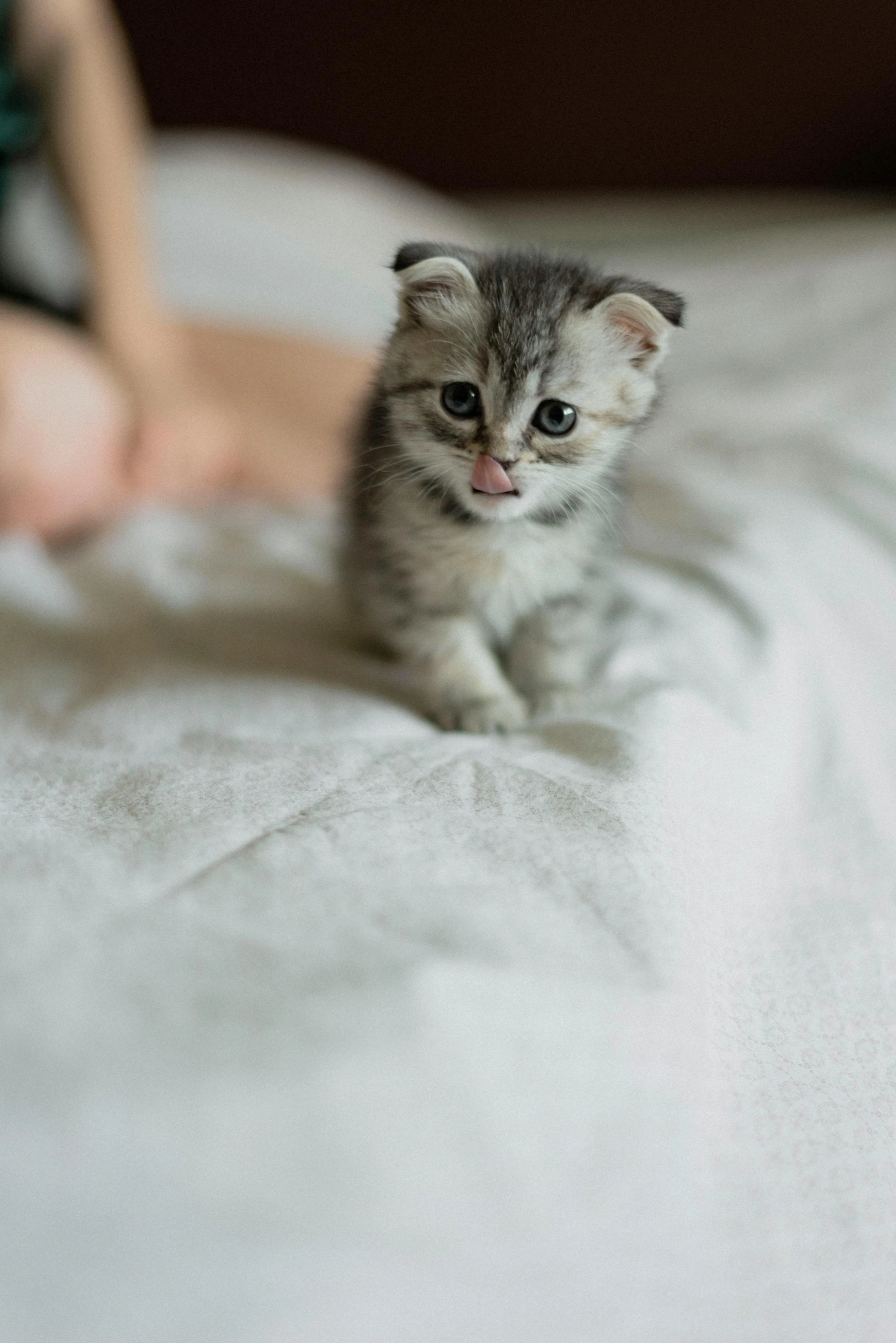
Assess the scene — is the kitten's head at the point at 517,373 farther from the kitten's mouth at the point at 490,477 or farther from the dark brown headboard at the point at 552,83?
the dark brown headboard at the point at 552,83

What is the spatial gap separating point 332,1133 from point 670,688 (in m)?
0.54

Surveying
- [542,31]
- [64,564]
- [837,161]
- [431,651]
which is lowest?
[64,564]

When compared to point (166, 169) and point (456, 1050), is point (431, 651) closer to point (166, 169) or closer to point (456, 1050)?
point (456, 1050)

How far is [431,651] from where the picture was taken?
40.8 inches

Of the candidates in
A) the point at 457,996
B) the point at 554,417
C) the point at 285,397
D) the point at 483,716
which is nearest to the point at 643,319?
the point at 554,417

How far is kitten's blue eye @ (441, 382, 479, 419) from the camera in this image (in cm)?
92

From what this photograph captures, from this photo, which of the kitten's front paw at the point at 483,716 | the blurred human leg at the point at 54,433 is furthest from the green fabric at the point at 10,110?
the kitten's front paw at the point at 483,716

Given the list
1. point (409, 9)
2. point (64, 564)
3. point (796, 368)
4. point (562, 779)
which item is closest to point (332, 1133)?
point (562, 779)

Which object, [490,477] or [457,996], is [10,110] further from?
[457,996]

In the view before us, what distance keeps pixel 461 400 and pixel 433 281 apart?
0.38 feet

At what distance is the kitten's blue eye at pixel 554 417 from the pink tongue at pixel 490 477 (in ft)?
0.22

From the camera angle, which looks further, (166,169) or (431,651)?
(166,169)

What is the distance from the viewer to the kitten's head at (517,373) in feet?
2.95

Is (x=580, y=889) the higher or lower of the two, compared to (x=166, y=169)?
lower
